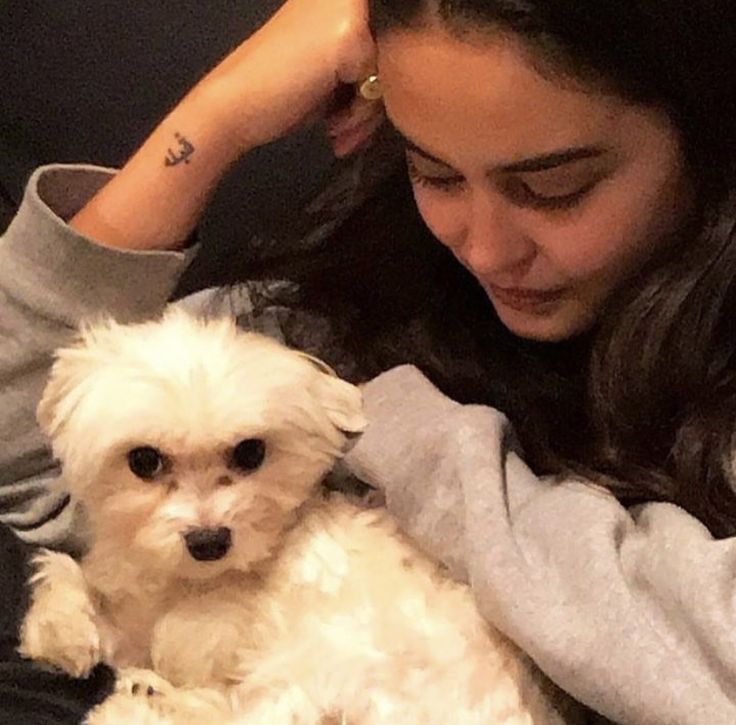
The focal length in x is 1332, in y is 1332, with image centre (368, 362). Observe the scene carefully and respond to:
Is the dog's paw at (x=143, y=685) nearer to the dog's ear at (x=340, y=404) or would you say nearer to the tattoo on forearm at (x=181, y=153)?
the dog's ear at (x=340, y=404)

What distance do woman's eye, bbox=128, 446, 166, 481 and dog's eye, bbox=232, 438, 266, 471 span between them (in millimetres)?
61

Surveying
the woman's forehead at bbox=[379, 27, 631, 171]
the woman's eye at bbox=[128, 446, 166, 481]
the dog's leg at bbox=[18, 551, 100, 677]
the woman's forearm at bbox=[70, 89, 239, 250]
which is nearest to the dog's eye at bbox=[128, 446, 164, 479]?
the woman's eye at bbox=[128, 446, 166, 481]

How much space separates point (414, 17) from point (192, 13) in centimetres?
66

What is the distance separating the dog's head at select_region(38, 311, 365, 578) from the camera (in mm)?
1078

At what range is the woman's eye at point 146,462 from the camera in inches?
43.8

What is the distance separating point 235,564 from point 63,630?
0.16 metres

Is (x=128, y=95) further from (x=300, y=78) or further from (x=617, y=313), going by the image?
(x=617, y=313)

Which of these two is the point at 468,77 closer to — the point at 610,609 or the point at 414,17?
the point at 414,17

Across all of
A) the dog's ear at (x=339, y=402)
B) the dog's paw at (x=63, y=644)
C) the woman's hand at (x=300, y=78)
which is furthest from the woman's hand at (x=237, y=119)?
the dog's paw at (x=63, y=644)

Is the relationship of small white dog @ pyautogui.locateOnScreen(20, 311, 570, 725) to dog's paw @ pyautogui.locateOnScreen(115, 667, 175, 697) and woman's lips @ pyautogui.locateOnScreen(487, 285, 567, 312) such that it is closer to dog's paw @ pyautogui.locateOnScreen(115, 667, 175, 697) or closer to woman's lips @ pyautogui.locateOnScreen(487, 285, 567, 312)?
dog's paw @ pyautogui.locateOnScreen(115, 667, 175, 697)

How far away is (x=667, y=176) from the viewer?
1.00m

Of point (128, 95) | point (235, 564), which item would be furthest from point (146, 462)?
point (128, 95)

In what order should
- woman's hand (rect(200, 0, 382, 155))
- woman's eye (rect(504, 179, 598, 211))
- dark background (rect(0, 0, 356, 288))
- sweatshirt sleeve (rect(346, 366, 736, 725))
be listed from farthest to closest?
dark background (rect(0, 0, 356, 288)), woman's hand (rect(200, 0, 382, 155)), woman's eye (rect(504, 179, 598, 211)), sweatshirt sleeve (rect(346, 366, 736, 725))

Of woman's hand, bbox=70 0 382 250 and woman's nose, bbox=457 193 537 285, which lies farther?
woman's hand, bbox=70 0 382 250
